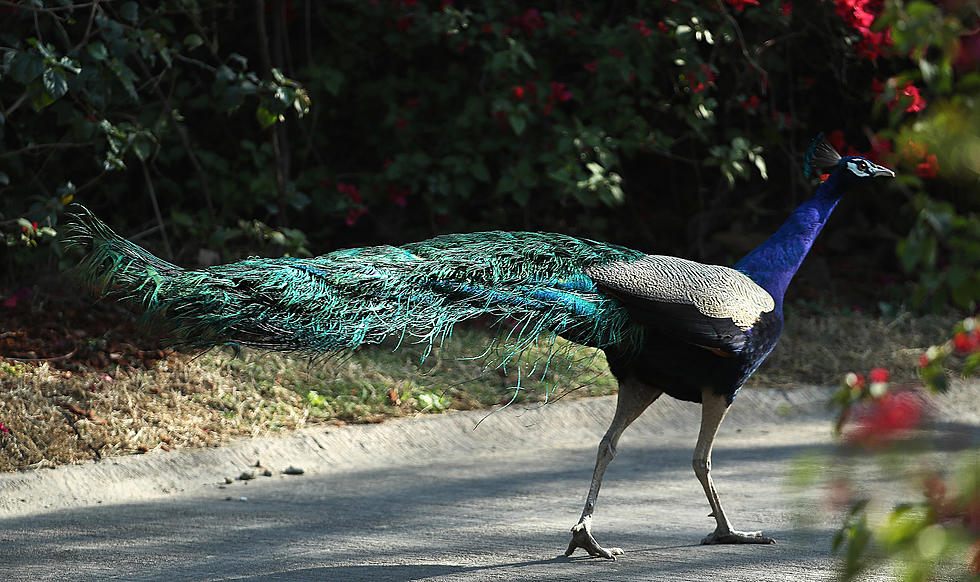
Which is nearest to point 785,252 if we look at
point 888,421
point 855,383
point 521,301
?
point 521,301

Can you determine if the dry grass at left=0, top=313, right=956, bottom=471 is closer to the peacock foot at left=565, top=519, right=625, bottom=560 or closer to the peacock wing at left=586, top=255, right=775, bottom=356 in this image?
the peacock wing at left=586, top=255, right=775, bottom=356

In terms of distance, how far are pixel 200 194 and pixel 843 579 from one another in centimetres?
729

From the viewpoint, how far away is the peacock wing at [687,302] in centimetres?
407

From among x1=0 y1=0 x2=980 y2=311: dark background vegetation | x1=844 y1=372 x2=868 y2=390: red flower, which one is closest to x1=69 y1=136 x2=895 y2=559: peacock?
x1=844 y1=372 x2=868 y2=390: red flower

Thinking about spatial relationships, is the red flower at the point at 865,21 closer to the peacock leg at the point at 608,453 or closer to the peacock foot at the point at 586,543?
the peacock leg at the point at 608,453

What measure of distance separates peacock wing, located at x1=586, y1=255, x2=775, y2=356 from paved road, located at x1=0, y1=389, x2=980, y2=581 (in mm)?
799

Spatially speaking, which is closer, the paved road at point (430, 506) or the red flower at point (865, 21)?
the paved road at point (430, 506)

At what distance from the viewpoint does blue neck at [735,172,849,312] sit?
448cm

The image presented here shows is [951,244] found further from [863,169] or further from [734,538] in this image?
[863,169]

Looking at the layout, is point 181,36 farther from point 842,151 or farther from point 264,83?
point 842,151

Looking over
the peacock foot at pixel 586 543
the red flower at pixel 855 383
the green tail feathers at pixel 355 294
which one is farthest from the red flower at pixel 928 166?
the red flower at pixel 855 383

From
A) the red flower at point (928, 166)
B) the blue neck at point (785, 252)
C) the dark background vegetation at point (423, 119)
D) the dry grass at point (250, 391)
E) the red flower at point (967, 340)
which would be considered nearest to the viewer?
the red flower at point (967, 340)

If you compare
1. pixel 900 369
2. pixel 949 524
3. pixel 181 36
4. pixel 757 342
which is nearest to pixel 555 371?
pixel 900 369

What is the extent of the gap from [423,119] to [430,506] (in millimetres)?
4281
